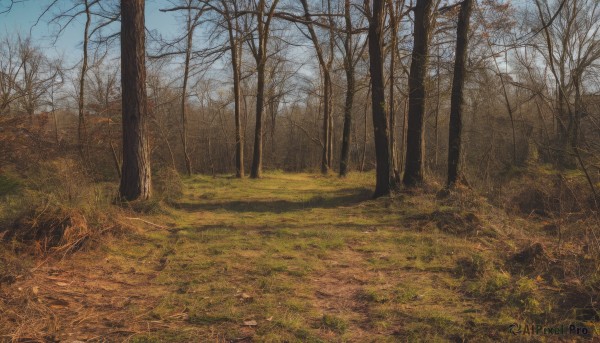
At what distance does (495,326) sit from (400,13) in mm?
10213

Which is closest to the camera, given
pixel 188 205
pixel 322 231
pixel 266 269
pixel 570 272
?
pixel 570 272

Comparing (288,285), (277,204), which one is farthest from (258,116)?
(288,285)

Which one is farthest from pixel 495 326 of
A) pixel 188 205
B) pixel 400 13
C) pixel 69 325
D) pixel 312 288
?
pixel 400 13

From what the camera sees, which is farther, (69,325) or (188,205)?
(188,205)

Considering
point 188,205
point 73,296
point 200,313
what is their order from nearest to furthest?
point 200,313, point 73,296, point 188,205

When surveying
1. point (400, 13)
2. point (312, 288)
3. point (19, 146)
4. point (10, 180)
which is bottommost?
point (312, 288)

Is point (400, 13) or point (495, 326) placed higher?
point (400, 13)

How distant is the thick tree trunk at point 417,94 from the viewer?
10.3 metres

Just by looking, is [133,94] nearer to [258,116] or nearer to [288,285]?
[288,285]

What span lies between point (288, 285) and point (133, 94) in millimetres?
5214

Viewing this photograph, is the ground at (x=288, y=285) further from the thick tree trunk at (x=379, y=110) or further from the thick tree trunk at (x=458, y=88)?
the thick tree trunk at (x=379, y=110)

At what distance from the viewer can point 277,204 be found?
9.98 metres

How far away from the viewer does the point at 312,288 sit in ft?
14.4

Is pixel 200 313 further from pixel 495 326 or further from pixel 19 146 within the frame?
pixel 19 146
